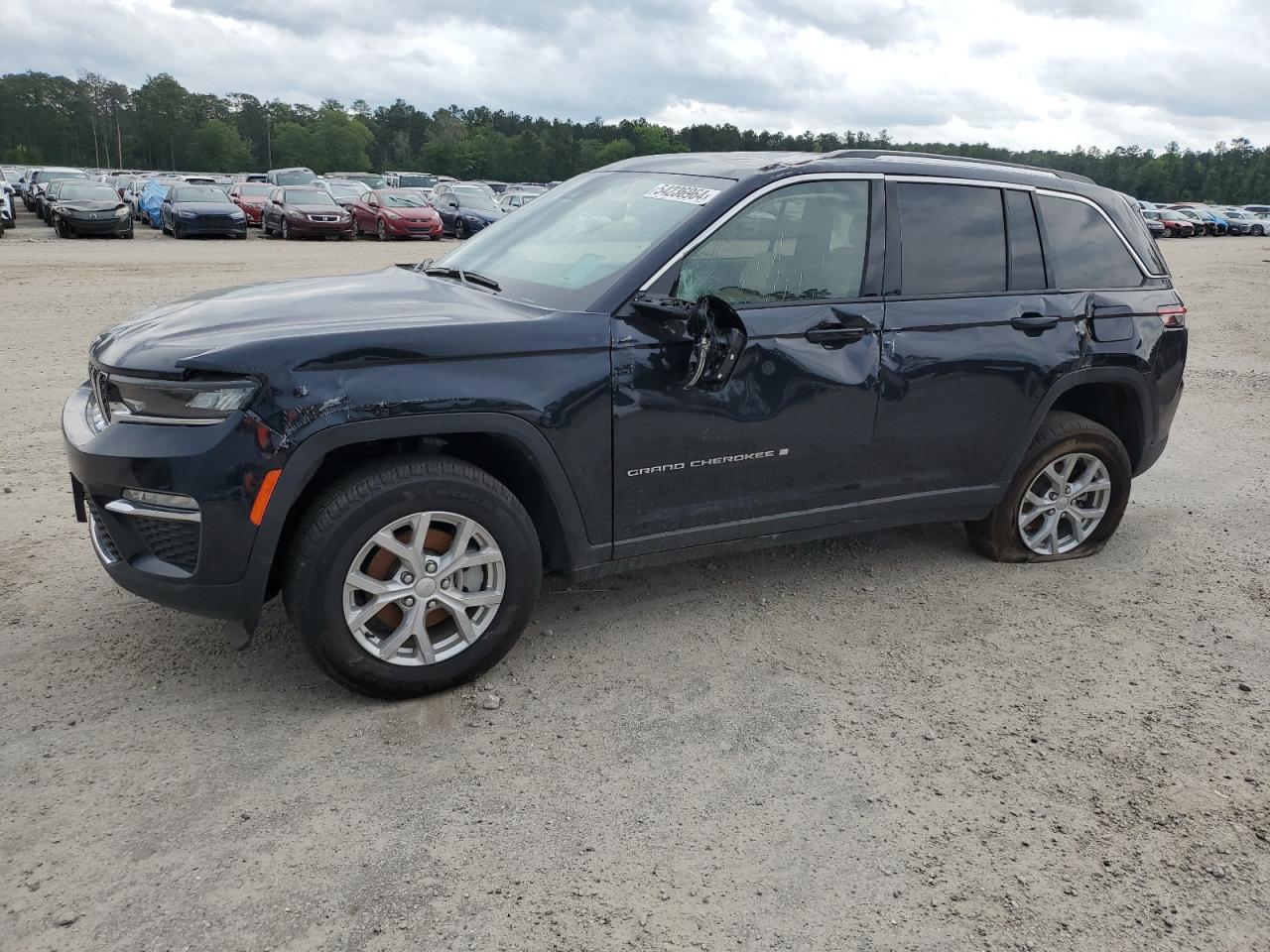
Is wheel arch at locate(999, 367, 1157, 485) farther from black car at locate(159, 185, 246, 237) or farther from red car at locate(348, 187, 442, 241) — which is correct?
black car at locate(159, 185, 246, 237)

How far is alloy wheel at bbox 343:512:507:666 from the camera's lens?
10.8 ft

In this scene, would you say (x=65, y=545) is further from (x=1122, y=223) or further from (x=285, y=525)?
(x=1122, y=223)

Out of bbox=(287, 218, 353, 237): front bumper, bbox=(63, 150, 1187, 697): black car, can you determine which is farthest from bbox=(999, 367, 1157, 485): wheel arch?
bbox=(287, 218, 353, 237): front bumper

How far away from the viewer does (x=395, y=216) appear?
2473cm

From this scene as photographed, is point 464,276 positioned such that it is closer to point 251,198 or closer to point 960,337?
point 960,337

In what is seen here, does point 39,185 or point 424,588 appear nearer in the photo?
point 424,588

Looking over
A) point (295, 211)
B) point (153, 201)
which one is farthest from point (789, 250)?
point (153, 201)

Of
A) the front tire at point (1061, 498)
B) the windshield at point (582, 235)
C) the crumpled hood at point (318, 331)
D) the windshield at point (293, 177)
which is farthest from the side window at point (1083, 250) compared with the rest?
the windshield at point (293, 177)

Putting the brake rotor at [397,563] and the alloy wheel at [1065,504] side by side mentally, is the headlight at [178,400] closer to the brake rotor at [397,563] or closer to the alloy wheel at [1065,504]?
the brake rotor at [397,563]

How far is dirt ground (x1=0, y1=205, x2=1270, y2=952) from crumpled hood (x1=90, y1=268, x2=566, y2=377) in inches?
47.3

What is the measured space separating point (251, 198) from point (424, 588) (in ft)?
95.7

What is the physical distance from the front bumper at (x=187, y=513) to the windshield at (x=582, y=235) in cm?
126

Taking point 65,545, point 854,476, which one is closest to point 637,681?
point 854,476

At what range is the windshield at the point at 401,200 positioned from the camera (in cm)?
2539
